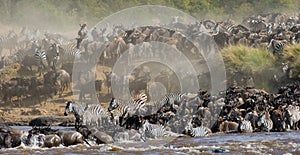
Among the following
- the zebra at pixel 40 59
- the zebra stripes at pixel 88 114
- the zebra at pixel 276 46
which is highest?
the zebra at pixel 276 46

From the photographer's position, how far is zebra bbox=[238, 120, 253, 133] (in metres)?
16.3

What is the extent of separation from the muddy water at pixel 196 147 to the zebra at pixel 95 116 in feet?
7.64

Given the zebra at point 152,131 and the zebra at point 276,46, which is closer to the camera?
the zebra at point 152,131

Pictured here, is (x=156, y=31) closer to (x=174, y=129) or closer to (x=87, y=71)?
(x=87, y=71)

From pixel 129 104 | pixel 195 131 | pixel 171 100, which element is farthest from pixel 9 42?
A: pixel 195 131

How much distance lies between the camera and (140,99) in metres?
19.3

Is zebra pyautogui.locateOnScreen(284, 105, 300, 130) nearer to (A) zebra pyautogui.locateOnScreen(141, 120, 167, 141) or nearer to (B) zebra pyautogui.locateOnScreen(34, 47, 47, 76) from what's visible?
(A) zebra pyautogui.locateOnScreen(141, 120, 167, 141)

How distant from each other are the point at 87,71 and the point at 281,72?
7.19 metres

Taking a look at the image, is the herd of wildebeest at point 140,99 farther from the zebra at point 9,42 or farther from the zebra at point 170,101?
the zebra at point 9,42

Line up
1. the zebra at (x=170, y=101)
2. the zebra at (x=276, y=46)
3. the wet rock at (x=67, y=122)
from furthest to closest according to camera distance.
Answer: the zebra at (x=276, y=46)
the zebra at (x=170, y=101)
the wet rock at (x=67, y=122)

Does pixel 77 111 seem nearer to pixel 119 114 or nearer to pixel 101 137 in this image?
pixel 119 114

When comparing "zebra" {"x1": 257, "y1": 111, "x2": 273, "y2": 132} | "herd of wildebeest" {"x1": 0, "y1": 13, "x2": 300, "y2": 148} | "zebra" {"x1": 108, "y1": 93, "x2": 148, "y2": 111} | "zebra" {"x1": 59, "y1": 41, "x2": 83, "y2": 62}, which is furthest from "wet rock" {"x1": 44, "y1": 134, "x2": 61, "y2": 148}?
"zebra" {"x1": 59, "y1": 41, "x2": 83, "y2": 62}

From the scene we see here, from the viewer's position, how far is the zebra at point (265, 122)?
1639 cm

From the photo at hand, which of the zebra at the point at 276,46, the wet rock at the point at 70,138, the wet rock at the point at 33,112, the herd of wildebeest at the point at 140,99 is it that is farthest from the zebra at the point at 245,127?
the zebra at the point at 276,46
